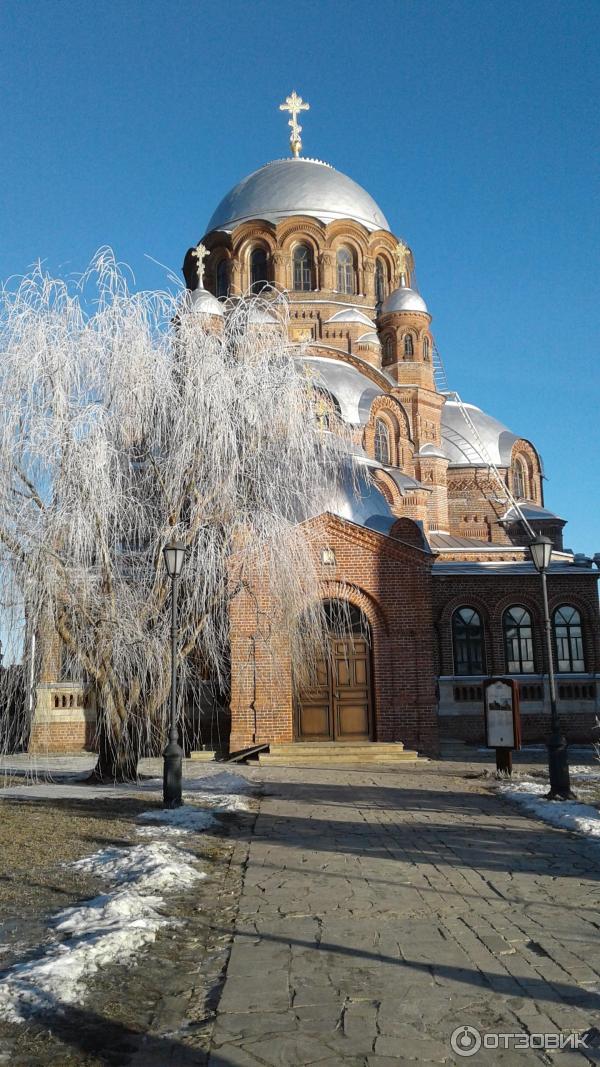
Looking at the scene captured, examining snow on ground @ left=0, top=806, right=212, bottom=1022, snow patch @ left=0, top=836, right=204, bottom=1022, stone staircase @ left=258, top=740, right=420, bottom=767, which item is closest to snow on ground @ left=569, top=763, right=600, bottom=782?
stone staircase @ left=258, top=740, right=420, bottom=767

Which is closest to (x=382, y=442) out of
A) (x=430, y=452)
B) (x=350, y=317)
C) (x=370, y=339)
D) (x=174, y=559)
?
(x=430, y=452)

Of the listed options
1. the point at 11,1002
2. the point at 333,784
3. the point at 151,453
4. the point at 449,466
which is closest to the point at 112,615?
the point at 151,453

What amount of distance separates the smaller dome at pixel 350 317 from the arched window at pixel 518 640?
14982 mm

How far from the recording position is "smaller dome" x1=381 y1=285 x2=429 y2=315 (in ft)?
118

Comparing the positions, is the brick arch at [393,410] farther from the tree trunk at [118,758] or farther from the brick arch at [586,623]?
the tree trunk at [118,758]

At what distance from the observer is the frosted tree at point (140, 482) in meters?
11.7

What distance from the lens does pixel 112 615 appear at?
39.8ft

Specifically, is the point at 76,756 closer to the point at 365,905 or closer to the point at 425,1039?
the point at 365,905

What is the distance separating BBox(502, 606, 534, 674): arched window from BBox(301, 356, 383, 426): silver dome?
898 cm

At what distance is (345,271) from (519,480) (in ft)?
39.8

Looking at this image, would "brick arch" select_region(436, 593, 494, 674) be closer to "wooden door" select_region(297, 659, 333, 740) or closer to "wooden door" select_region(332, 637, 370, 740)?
"wooden door" select_region(332, 637, 370, 740)

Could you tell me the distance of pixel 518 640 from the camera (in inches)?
995

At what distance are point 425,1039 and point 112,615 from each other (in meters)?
8.98

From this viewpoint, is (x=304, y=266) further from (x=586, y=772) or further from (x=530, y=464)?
Result: (x=586, y=772)
